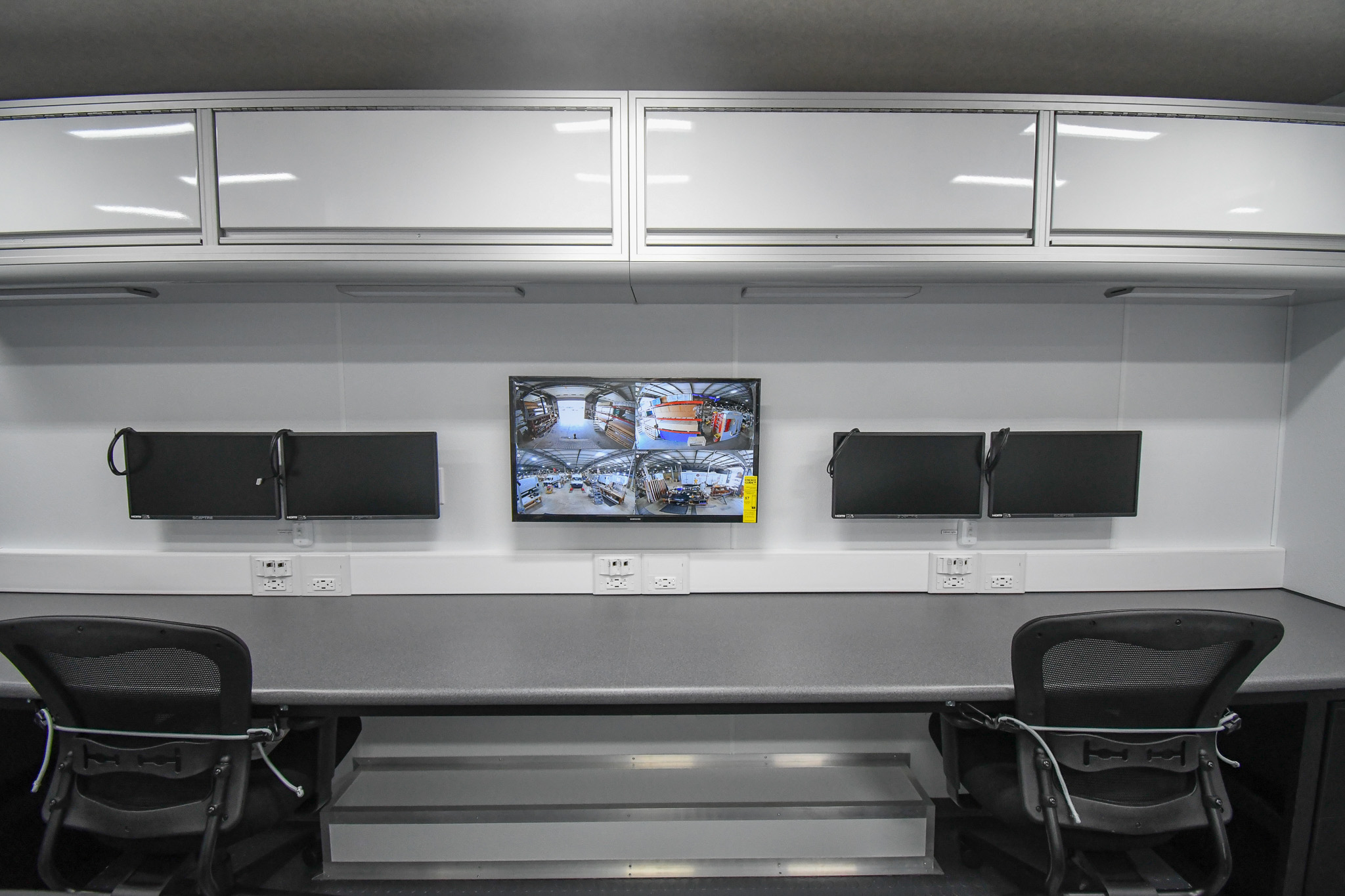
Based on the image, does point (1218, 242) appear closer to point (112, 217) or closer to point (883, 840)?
point (883, 840)

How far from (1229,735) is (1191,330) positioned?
128cm

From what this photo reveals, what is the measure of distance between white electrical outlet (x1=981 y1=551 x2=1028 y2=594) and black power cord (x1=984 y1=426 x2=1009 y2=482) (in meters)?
0.27

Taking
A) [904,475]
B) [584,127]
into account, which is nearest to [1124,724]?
[904,475]

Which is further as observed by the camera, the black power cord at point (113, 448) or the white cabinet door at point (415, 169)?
the black power cord at point (113, 448)

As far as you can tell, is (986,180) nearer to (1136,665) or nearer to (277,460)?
(1136,665)

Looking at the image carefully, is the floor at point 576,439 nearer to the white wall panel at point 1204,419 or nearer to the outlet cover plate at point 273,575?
the outlet cover plate at point 273,575

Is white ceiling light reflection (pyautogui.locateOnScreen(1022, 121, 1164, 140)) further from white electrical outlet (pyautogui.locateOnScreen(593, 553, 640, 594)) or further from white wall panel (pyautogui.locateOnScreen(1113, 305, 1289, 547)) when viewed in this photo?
white electrical outlet (pyautogui.locateOnScreen(593, 553, 640, 594))

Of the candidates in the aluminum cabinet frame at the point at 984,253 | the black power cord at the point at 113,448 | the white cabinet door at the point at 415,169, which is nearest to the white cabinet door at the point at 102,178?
the white cabinet door at the point at 415,169

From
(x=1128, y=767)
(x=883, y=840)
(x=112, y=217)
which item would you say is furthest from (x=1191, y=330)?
(x=112, y=217)

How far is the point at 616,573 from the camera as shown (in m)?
1.82

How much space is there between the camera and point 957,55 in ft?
4.88

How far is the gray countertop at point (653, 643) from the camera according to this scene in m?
1.23

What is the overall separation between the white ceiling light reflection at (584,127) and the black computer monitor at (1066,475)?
155 centimetres

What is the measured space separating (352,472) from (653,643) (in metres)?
1.13
